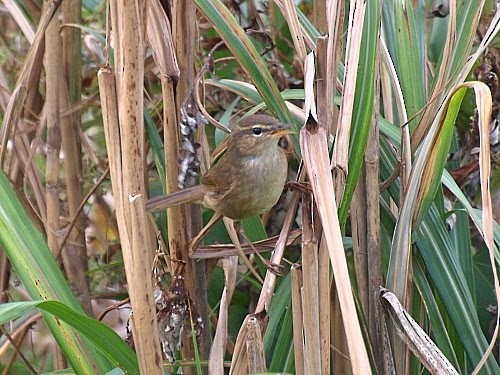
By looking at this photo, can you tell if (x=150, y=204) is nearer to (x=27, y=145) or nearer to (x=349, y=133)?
(x=349, y=133)

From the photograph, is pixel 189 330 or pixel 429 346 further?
pixel 189 330

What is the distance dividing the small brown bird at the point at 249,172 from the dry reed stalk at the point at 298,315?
1.23 ft

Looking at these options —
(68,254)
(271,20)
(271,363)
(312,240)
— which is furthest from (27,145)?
(312,240)

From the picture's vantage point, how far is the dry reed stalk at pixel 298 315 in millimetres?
1285

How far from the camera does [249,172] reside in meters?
1.82

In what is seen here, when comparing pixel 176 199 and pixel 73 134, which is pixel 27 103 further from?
pixel 176 199

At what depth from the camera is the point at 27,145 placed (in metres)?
2.07

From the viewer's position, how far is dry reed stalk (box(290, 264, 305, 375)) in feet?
4.22

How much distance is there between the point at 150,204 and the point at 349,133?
38 centimetres

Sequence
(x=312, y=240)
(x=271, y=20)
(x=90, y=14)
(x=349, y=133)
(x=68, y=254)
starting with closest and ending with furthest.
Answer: (x=312, y=240) → (x=349, y=133) → (x=68, y=254) → (x=271, y=20) → (x=90, y=14)

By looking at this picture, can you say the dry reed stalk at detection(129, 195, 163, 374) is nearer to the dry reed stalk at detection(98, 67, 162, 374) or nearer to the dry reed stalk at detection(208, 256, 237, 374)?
the dry reed stalk at detection(98, 67, 162, 374)

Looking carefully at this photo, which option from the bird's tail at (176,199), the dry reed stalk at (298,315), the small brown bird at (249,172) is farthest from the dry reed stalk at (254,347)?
the small brown bird at (249,172)

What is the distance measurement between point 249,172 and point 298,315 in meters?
0.56

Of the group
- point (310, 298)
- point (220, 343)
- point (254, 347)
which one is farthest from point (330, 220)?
point (220, 343)
